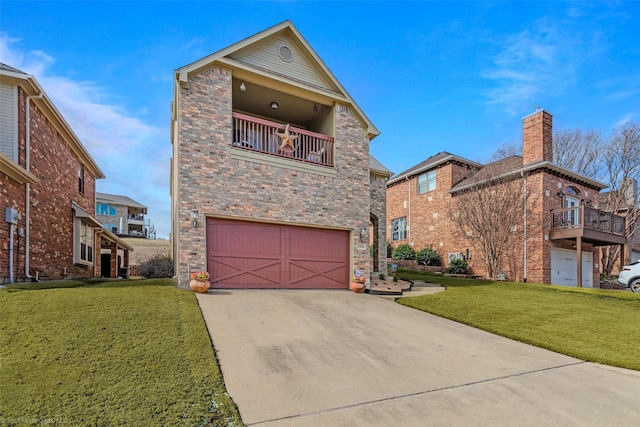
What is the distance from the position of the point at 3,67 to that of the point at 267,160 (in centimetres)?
753

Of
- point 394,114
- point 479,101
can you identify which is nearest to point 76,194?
point 394,114

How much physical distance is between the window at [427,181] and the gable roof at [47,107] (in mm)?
18942

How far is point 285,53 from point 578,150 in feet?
82.5

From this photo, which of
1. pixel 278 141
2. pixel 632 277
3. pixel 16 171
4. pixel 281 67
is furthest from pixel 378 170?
pixel 632 277

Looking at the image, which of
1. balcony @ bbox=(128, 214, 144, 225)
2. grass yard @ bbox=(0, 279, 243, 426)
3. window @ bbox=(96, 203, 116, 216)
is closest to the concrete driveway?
grass yard @ bbox=(0, 279, 243, 426)

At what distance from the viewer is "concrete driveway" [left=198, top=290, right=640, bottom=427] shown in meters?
3.57

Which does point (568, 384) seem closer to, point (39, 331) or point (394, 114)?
point (39, 331)

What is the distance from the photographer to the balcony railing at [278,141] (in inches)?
429

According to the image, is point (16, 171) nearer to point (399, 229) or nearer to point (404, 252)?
point (404, 252)

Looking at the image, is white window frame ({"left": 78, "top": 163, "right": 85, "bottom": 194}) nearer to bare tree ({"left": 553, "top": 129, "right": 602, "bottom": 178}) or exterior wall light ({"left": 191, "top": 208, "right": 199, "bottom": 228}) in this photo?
exterior wall light ({"left": 191, "top": 208, "right": 199, "bottom": 228})

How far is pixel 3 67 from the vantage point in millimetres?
9320

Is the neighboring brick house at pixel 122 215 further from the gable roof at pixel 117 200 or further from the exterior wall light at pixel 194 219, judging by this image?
the exterior wall light at pixel 194 219

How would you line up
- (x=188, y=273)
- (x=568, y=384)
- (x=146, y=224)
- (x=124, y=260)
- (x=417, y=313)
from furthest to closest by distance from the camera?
1. (x=146, y=224)
2. (x=124, y=260)
3. (x=188, y=273)
4. (x=417, y=313)
5. (x=568, y=384)

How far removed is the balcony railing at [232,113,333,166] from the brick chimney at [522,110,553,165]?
11.8 metres
